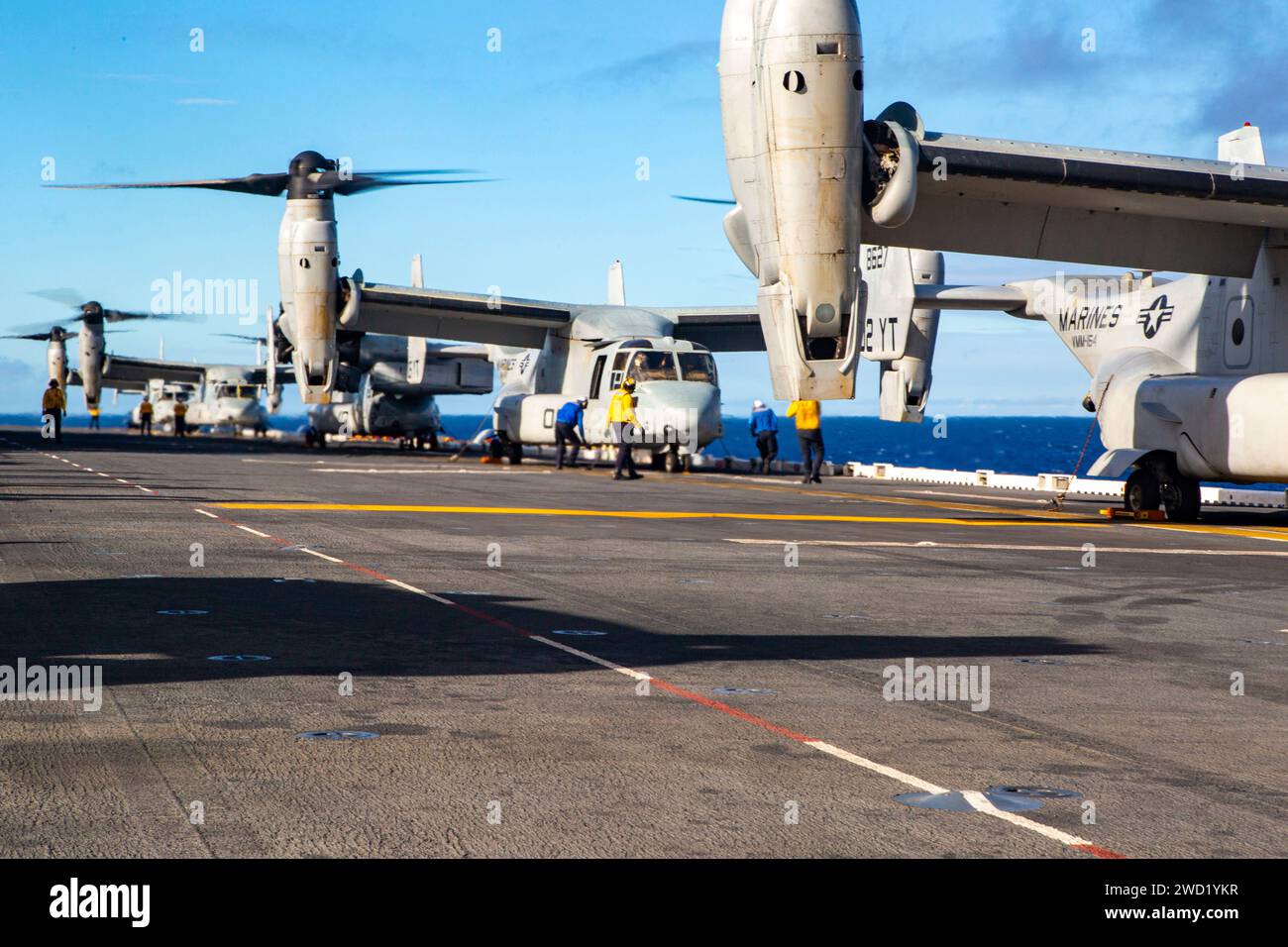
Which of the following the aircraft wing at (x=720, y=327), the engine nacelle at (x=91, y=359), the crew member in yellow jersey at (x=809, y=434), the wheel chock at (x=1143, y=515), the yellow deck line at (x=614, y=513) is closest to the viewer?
the yellow deck line at (x=614, y=513)

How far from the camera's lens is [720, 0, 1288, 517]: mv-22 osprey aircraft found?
16.0 metres

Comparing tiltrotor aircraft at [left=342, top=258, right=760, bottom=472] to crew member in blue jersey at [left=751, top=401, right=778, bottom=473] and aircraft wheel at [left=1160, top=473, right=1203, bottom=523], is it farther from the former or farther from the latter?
aircraft wheel at [left=1160, top=473, right=1203, bottom=523]

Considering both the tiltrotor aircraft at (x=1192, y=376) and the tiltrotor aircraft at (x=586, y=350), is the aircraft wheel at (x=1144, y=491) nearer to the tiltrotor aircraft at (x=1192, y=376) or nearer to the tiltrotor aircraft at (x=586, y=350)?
the tiltrotor aircraft at (x=1192, y=376)

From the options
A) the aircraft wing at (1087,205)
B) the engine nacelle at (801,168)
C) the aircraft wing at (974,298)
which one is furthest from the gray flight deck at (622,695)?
the aircraft wing at (974,298)

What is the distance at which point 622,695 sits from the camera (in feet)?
21.0

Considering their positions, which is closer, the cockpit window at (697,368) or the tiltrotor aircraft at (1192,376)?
the tiltrotor aircraft at (1192,376)

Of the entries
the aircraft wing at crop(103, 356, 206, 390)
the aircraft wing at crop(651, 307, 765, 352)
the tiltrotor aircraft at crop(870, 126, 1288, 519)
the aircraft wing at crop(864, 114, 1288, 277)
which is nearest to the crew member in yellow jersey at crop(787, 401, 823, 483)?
the tiltrotor aircraft at crop(870, 126, 1288, 519)

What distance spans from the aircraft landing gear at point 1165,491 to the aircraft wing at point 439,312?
1894cm

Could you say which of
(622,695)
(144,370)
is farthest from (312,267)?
(144,370)

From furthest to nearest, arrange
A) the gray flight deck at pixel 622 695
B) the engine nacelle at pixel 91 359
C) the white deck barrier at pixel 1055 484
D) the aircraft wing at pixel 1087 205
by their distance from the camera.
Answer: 1. the engine nacelle at pixel 91 359
2. the white deck barrier at pixel 1055 484
3. the aircraft wing at pixel 1087 205
4. the gray flight deck at pixel 622 695

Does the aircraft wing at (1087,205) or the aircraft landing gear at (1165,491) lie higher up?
the aircraft wing at (1087,205)

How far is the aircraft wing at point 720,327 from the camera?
39.7 metres

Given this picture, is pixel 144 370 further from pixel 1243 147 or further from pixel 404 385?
pixel 1243 147

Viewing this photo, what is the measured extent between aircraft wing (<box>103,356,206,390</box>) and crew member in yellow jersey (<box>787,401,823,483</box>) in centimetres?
5271
